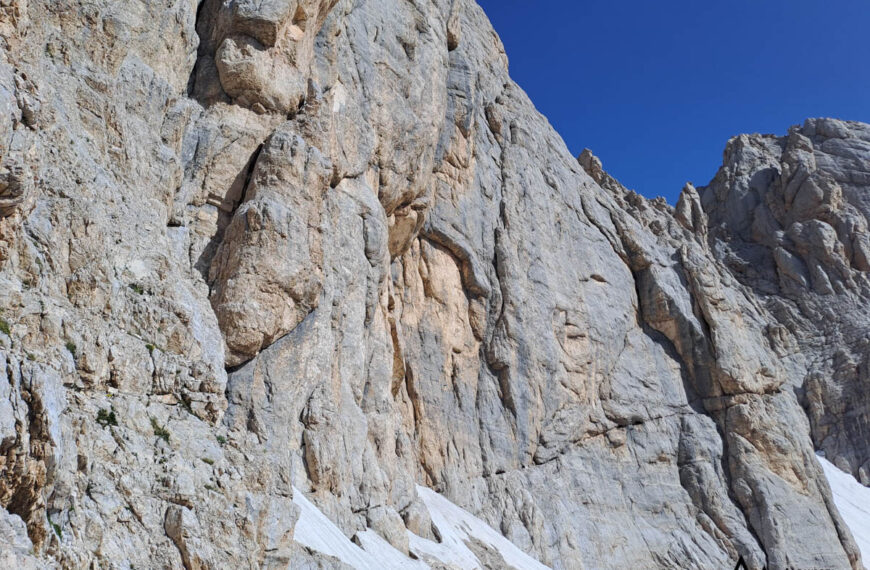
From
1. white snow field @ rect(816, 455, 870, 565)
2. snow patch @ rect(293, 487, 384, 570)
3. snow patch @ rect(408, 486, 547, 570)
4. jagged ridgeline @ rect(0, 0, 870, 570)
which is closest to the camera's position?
jagged ridgeline @ rect(0, 0, 870, 570)

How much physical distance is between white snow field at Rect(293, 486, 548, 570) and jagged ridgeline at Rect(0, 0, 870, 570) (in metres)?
0.16

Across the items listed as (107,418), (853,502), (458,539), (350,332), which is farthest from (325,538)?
(853,502)

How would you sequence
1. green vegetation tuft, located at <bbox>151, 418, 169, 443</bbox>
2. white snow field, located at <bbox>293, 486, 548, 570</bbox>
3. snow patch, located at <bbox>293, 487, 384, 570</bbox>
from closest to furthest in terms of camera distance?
green vegetation tuft, located at <bbox>151, 418, 169, 443</bbox>
snow patch, located at <bbox>293, 487, 384, 570</bbox>
white snow field, located at <bbox>293, 486, 548, 570</bbox>

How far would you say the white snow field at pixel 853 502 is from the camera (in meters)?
54.4

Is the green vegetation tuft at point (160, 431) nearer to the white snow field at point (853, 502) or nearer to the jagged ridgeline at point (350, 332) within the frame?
the jagged ridgeline at point (350, 332)

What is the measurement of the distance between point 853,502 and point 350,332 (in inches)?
1838

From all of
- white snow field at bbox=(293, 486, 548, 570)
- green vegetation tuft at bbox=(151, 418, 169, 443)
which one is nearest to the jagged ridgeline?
green vegetation tuft at bbox=(151, 418, 169, 443)

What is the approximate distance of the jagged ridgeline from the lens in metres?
14.7

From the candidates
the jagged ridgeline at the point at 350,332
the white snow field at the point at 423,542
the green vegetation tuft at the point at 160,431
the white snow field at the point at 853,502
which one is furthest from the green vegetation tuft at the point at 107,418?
the white snow field at the point at 853,502

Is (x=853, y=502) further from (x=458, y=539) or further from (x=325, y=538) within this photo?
(x=325, y=538)

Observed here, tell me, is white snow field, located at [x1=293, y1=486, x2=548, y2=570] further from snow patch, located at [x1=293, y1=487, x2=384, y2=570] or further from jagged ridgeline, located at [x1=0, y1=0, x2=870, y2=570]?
jagged ridgeline, located at [x1=0, y1=0, x2=870, y2=570]

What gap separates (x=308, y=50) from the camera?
29.3 meters

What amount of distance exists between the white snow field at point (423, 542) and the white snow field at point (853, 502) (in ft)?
95.6

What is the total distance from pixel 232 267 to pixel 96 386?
327 inches
